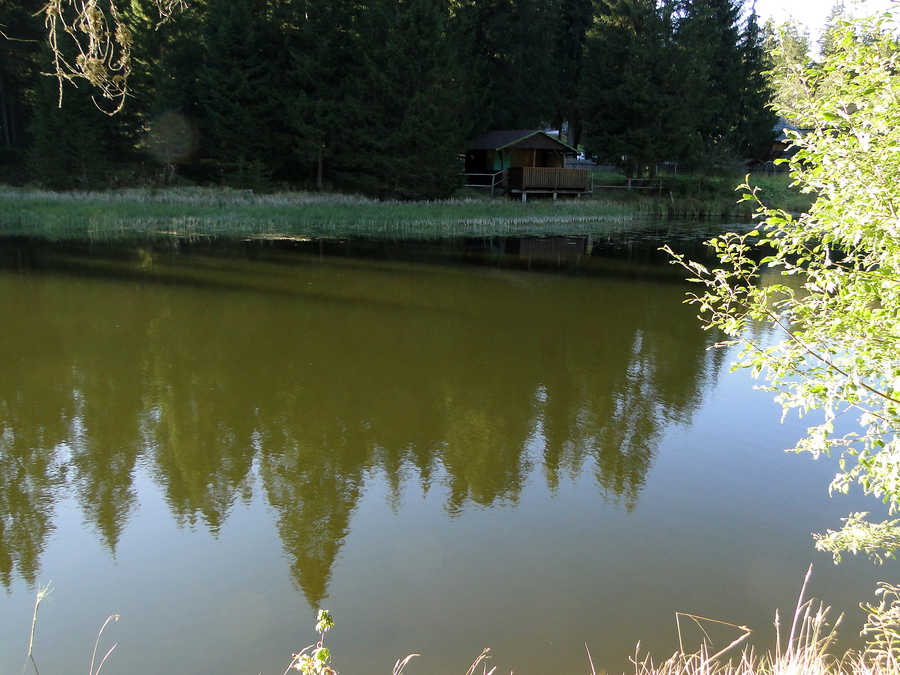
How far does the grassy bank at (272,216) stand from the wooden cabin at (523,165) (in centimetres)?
140

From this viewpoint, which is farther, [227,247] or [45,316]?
[227,247]

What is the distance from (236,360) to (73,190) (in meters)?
24.9

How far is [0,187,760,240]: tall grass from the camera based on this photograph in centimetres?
2600

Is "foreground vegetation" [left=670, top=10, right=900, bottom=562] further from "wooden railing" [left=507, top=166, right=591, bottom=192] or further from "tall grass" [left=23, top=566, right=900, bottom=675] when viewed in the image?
"wooden railing" [left=507, top=166, right=591, bottom=192]

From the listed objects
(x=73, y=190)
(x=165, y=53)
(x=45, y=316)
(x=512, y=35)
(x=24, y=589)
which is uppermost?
(x=512, y=35)

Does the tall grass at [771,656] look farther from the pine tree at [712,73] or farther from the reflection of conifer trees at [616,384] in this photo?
the pine tree at [712,73]

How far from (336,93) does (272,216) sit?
7427 mm

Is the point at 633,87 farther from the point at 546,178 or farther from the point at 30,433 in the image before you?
the point at 30,433

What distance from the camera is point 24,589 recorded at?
4980mm

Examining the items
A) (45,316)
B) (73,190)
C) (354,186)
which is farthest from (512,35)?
(45,316)

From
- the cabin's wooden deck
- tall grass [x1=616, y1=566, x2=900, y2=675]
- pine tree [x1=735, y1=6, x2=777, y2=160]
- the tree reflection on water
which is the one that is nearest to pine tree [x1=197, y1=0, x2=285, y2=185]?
the cabin's wooden deck

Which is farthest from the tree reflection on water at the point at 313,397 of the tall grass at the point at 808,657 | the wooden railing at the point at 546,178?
the wooden railing at the point at 546,178

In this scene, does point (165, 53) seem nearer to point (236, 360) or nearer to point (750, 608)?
point (236, 360)

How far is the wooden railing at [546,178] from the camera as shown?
34.9 m
